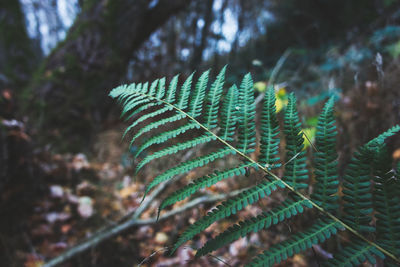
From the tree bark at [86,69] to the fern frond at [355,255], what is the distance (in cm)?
302

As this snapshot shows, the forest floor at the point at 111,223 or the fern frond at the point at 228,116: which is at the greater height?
the fern frond at the point at 228,116

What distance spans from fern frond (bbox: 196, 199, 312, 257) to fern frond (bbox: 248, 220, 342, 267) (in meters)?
0.05

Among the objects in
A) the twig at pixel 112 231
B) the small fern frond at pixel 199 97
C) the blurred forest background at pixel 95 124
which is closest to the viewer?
the small fern frond at pixel 199 97

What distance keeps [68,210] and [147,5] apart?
2739 mm

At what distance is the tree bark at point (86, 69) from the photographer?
2779 mm

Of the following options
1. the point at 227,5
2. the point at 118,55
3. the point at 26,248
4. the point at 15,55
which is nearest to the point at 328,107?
the point at 26,248

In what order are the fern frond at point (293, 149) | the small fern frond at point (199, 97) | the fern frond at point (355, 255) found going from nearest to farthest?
the fern frond at point (355, 255) → the fern frond at point (293, 149) → the small fern frond at point (199, 97)

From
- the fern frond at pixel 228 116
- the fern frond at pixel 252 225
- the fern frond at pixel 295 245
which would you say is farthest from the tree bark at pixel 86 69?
the fern frond at pixel 295 245

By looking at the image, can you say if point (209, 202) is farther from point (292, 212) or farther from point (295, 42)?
point (295, 42)

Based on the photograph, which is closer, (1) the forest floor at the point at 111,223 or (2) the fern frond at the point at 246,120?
(2) the fern frond at the point at 246,120

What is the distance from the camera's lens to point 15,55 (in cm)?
364

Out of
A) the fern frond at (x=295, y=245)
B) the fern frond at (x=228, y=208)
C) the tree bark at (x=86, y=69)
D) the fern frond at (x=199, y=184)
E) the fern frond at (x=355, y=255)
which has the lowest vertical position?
the fern frond at (x=355, y=255)

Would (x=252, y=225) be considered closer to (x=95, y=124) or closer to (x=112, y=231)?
(x=112, y=231)

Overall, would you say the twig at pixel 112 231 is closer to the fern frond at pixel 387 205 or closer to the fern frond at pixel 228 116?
the fern frond at pixel 228 116
